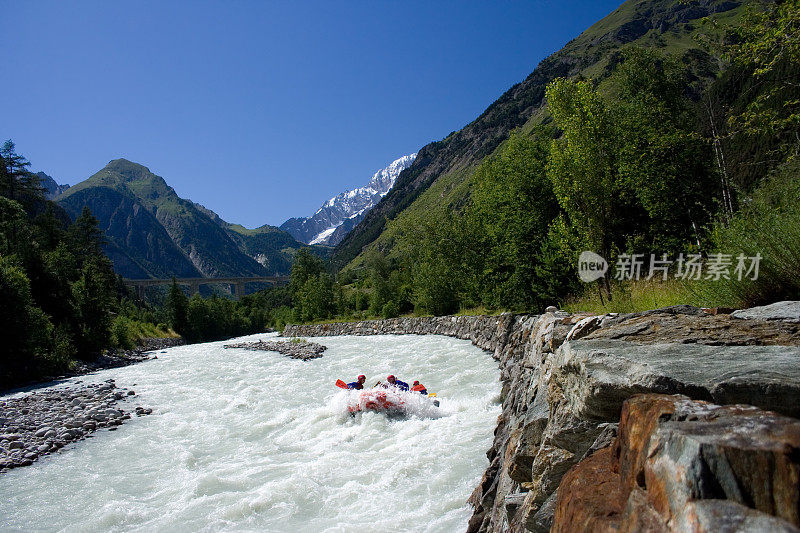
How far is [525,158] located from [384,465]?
15.6 m

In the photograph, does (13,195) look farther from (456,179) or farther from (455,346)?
(456,179)

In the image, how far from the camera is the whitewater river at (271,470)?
20.3ft

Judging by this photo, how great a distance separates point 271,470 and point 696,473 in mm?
7734

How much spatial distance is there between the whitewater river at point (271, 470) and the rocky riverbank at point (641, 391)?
151 centimetres

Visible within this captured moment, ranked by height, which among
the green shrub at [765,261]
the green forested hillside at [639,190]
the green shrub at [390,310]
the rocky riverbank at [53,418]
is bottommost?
the rocky riverbank at [53,418]

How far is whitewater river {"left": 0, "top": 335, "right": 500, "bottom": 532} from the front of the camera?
620 centimetres

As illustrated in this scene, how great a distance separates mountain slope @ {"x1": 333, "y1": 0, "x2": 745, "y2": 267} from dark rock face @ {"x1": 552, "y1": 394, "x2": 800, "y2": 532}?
11478cm

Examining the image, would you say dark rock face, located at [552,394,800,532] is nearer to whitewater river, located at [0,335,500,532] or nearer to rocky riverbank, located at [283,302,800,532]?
rocky riverbank, located at [283,302,800,532]

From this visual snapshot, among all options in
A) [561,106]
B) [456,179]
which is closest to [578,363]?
[561,106]

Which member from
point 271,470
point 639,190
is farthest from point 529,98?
point 271,470

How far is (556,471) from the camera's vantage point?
11.3ft

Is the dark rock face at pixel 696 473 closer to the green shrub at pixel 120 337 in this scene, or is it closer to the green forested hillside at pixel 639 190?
the green forested hillside at pixel 639 190

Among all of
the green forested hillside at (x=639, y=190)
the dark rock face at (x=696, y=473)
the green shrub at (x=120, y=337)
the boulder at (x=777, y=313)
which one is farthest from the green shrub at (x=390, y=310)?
the dark rock face at (x=696, y=473)

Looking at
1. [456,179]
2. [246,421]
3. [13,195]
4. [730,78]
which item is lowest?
[246,421]
